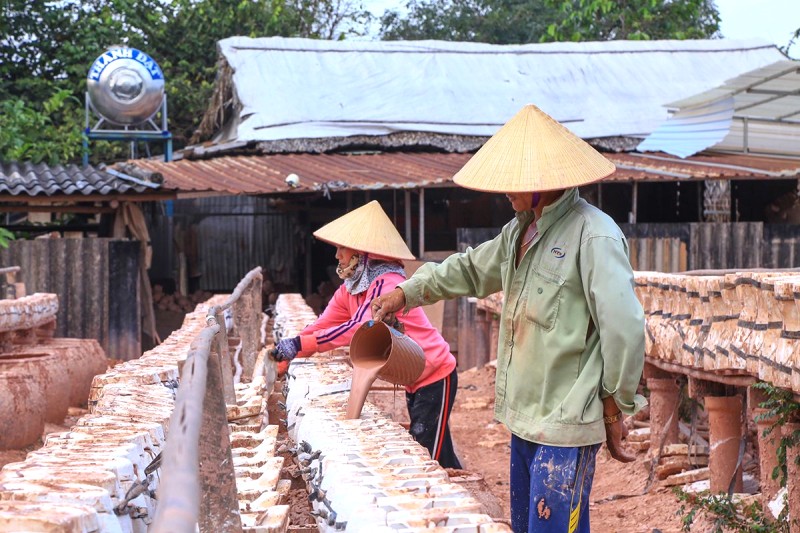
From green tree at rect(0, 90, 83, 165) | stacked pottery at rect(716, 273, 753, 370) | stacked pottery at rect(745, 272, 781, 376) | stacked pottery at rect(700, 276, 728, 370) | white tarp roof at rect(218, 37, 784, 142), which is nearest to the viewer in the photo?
stacked pottery at rect(745, 272, 781, 376)

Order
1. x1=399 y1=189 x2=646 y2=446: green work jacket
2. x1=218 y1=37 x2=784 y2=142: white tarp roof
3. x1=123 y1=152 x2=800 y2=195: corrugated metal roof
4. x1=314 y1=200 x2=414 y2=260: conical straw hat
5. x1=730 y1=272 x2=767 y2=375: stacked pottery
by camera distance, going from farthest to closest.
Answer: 1. x1=218 y1=37 x2=784 y2=142: white tarp roof
2. x1=123 y1=152 x2=800 y2=195: corrugated metal roof
3. x1=314 y1=200 x2=414 y2=260: conical straw hat
4. x1=730 y1=272 x2=767 y2=375: stacked pottery
5. x1=399 y1=189 x2=646 y2=446: green work jacket

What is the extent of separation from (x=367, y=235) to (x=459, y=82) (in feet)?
46.2

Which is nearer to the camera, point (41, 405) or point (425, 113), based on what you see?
point (41, 405)

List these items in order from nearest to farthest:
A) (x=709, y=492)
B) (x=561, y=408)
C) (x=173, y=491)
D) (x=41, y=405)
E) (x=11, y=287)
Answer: (x=173, y=491), (x=561, y=408), (x=709, y=492), (x=41, y=405), (x=11, y=287)

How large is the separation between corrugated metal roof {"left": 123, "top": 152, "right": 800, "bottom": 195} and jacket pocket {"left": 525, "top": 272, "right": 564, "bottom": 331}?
401 inches

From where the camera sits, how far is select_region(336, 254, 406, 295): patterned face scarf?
5727 mm

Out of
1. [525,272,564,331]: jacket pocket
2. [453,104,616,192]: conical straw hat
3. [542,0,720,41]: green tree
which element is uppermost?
[542,0,720,41]: green tree

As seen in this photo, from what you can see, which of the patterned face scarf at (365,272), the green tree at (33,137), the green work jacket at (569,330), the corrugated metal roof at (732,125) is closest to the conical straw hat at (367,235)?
the patterned face scarf at (365,272)

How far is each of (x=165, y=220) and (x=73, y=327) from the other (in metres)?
4.85

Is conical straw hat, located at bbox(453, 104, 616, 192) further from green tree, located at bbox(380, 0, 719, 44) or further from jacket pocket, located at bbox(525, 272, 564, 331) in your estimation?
green tree, located at bbox(380, 0, 719, 44)

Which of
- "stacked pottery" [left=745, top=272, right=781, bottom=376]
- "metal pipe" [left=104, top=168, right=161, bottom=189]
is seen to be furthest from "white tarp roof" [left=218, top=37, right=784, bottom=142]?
"stacked pottery" [left=745, top=272, right=781, bottom=376]

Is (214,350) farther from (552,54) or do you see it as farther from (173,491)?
(552,54)

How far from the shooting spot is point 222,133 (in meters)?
19.3

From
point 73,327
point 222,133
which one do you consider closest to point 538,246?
point 73,327
